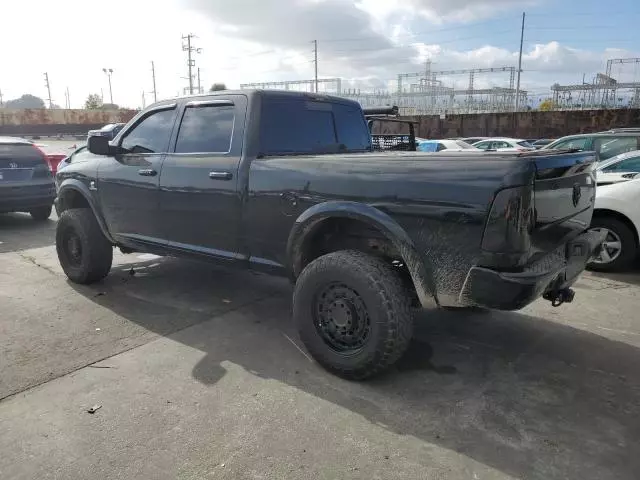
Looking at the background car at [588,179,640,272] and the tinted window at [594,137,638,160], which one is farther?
the tinted window at [594,137,638,160]

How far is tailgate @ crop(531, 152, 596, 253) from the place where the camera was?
2.77 metres

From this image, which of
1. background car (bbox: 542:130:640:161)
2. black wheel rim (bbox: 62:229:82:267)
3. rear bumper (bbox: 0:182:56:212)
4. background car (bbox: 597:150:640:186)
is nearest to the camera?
black wheel rim (bbox: 62:229:82:267)

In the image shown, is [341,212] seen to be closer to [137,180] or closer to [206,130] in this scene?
[206,130]

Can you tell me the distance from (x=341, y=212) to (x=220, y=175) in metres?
1.20

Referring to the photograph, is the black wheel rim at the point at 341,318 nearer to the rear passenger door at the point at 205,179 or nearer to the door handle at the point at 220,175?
the rear passenger door at the point at 205,179

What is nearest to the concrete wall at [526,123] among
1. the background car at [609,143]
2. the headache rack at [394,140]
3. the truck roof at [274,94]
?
the background car at [609,143]

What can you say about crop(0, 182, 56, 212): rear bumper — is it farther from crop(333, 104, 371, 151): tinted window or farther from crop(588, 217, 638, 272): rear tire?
crop(588, 217, 638, 272): rear tire

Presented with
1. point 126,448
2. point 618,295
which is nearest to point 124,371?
point 126,448

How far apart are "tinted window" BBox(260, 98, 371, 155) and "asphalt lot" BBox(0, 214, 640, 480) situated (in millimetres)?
1544

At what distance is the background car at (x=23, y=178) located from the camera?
861cm

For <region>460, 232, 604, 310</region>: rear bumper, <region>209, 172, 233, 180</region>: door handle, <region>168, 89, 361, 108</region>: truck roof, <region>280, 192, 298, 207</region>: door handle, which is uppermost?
<region>168, 89, 361, 108</region>: truck roof

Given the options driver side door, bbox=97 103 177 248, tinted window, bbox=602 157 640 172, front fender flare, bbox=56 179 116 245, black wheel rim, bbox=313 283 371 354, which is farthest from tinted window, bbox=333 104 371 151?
tinted window, bbox=602 157 640 172

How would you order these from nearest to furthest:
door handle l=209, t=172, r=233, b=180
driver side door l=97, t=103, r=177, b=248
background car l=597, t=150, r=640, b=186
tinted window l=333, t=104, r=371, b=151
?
door handle l=209, t=172, r=233, b=180 → driver side door l=97, t=103, r=177, b=248 → tinted window l=333, t=104, r=371, b=151 → background car l=597, t=150, r=640, b=186

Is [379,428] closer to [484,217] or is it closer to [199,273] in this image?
[484,217]
